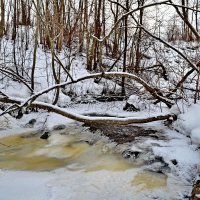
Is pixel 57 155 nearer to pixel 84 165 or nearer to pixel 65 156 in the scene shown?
pixel 65 156

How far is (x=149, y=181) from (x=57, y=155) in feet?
7.57

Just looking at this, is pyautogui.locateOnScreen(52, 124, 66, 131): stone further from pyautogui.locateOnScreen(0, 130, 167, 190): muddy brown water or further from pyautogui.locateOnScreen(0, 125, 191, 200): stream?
pyautogui.locateOnScreen(0, 130, 167, 190): muddy brown water

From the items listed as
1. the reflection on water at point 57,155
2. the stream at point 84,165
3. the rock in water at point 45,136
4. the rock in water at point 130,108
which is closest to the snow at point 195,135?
the stream at point 84,165

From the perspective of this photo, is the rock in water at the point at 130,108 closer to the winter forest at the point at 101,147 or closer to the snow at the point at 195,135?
the winter forest at the point at 101,147

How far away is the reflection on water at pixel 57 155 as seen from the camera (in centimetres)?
673

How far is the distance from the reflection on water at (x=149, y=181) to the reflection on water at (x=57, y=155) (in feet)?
1.53

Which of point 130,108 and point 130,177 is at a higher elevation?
point 130,108

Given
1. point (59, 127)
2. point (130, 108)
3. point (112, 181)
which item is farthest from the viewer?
point (130, 108)

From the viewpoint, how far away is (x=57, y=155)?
7.46m

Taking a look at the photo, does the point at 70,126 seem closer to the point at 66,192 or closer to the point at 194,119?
the point at 194,119

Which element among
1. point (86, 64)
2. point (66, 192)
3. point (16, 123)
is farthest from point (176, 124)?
point (86, 64)

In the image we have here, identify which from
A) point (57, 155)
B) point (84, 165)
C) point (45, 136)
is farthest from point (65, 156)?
point (45, 136)

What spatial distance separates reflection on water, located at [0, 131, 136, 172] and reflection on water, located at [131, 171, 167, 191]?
0.47 meters

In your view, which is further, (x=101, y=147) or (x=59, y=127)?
(x=59, y=127)
